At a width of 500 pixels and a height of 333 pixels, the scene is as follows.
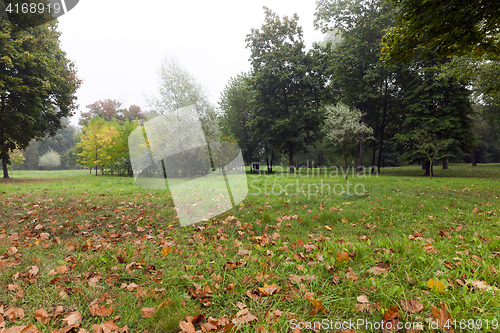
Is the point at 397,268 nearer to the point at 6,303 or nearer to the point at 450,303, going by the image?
the point at 450,303

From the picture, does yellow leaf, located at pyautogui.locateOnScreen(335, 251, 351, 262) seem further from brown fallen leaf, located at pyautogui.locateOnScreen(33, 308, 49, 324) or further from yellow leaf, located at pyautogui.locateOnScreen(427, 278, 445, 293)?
brown fallen leaf, located at pyautogui.locateOnScreen(33, 308, 49, 324)

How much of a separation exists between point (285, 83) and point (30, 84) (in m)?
20.1

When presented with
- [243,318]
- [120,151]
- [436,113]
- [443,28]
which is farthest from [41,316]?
[120,151]

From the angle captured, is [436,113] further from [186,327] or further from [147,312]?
[147,312]

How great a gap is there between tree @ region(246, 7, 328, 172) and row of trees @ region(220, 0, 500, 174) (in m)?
0.10

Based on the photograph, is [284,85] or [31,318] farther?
[284,85]

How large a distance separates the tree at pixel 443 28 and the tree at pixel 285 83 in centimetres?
1619

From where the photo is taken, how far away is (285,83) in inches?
920

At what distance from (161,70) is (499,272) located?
73.7ft

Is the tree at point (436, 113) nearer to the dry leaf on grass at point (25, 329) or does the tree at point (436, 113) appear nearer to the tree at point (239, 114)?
the tree at point (239, 114)

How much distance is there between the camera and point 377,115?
2353 cm

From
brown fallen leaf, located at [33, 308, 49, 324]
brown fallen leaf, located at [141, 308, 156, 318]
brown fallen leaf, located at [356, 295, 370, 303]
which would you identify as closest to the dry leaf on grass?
brown fallen leaf, located at [33, 308, 49, 324]

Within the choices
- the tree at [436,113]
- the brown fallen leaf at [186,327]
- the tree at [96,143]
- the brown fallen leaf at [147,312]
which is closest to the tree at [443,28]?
the brown fallen leaf at [186,327]

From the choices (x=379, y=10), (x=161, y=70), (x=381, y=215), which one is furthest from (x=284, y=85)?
(x=381, y=215)
